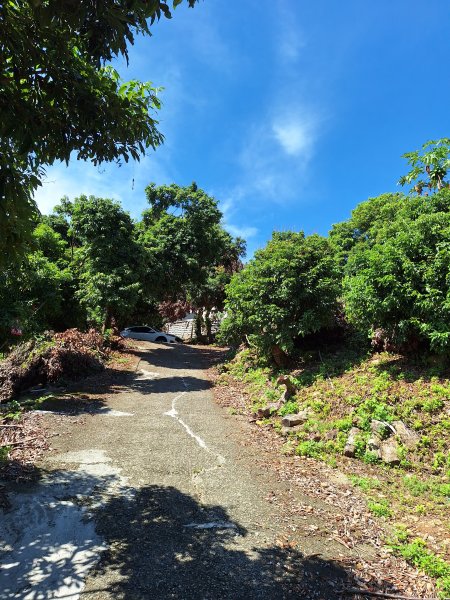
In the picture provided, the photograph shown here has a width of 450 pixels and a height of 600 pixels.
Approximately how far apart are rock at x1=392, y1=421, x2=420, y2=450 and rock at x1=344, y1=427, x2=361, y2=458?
63 centimetres

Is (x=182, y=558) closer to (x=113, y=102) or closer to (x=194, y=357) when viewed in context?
(x=113, y=102)

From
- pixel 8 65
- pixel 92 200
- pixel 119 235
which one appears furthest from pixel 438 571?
pixel 92 200

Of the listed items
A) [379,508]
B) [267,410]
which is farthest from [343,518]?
[267,410]

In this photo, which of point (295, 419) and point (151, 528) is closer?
point (151, 528)

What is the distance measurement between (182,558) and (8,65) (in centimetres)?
468

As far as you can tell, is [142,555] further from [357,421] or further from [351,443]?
[357,421]

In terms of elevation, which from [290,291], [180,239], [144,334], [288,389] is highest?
[180,239]

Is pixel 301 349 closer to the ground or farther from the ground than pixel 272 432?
farther from the ground

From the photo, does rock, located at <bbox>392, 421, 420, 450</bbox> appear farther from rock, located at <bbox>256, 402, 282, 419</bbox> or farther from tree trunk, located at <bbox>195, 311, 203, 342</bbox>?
tree trunk, located at <bbox>195, 311, 203, 342</bbox>

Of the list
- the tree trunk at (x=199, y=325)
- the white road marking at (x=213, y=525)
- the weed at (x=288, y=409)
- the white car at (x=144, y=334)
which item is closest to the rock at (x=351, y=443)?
the weed at (x=288, y=409)

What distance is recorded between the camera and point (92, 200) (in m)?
16.1

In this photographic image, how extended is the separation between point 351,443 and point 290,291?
15.6 ft

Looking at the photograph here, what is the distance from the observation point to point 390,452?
236 inches

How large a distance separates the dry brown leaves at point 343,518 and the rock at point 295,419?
13.6 inches
